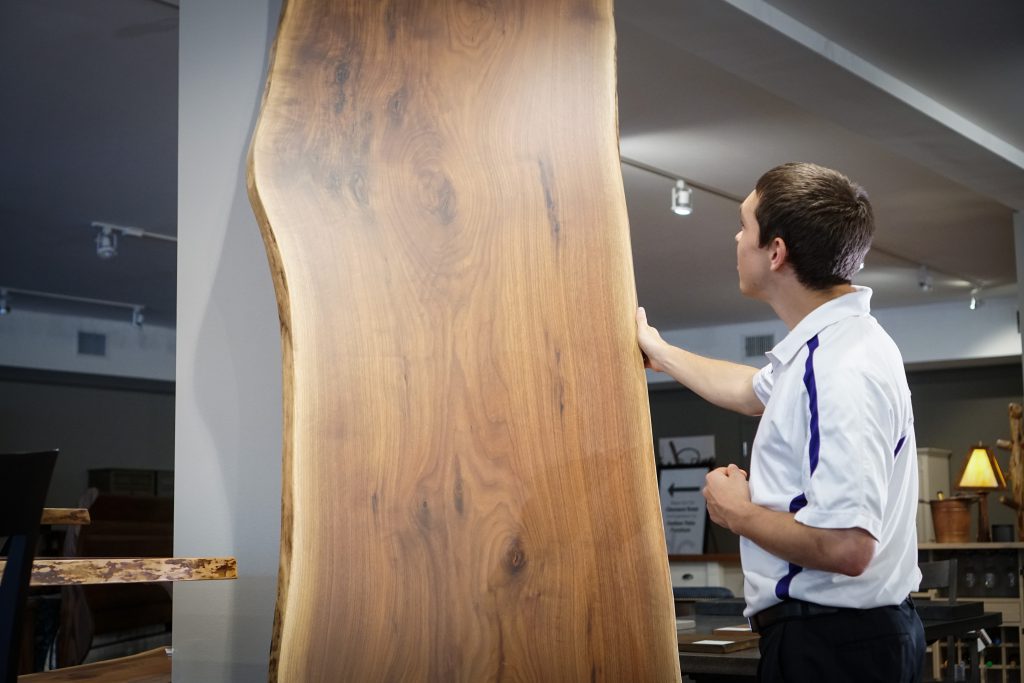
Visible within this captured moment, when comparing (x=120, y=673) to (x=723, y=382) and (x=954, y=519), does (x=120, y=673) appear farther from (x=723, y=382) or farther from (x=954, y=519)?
(x=954, y=519)

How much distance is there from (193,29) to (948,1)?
276 centimetres

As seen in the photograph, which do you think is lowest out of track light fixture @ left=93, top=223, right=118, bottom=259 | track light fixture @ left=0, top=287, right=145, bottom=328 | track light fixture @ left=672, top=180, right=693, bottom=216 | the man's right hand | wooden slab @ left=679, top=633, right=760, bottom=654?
wooden slab @ left=679, top=633, right=760, bottom=654

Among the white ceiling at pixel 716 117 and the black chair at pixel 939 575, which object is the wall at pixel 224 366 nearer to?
the white ceiling at pixel 716 117

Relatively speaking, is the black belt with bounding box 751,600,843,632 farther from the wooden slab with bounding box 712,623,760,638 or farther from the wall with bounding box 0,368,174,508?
the wall with bounding box 0,368,174,508

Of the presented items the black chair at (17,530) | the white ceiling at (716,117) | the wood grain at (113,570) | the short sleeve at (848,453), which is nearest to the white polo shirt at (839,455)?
the short sleeve at (848,453)

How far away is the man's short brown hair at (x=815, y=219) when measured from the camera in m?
1.49

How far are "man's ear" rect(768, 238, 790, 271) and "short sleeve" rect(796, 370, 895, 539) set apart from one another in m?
0.20

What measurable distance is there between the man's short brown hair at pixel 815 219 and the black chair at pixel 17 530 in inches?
39.5

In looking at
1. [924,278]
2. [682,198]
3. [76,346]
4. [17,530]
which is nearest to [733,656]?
[17,530]

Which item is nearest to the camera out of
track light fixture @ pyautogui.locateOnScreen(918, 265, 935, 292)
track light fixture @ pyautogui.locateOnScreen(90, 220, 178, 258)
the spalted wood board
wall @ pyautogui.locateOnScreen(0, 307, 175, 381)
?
the spalted wood board

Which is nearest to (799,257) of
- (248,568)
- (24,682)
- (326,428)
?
(326,428)

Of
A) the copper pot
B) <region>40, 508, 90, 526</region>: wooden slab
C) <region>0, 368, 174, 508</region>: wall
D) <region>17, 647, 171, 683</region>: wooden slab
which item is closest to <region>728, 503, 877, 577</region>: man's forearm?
<region>17, 647, 171, 683</region>: wooden slab

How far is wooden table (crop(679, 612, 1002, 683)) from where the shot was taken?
7.03 ft

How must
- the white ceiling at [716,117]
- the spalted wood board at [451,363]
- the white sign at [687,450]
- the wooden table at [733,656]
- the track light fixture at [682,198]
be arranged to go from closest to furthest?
the spalted wood board at [451,363] → the wooden table at [733,656] → the white ceiling at [716,117] → the track light fixture at [682,198] → the white sign at [687,450]
